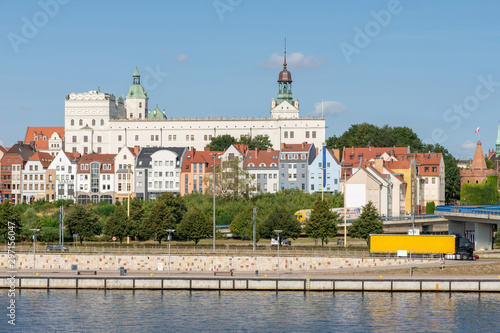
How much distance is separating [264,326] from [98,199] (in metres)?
99.6

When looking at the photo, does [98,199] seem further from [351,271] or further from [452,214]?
[351,271]

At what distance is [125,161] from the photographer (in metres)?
149

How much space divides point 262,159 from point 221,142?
2772 centimetres

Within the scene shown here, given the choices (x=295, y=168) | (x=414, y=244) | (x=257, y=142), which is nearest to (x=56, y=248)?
(x=414, y=244)

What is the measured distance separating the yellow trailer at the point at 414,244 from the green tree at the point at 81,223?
121 ft

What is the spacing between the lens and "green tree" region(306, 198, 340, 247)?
91688 mm

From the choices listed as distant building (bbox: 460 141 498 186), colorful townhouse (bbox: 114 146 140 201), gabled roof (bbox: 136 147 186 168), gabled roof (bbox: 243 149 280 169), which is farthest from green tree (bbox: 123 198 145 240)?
distant building (bbox: 460 141 498 186)

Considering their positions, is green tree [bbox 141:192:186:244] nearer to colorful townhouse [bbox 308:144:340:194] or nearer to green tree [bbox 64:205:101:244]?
green tree [bbox 64:205:101:244]

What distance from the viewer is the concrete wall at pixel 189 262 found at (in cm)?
7294

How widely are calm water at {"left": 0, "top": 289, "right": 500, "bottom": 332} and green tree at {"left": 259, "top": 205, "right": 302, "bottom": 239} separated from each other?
95.4 feet

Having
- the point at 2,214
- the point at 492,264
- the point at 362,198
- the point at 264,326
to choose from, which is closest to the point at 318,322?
the point at 264,326

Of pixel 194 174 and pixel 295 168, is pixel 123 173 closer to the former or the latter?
pixel 194 174

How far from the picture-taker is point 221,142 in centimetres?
17275

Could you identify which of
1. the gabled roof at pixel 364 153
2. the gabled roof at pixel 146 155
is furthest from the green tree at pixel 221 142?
the gabled roof at pixel 364 153
